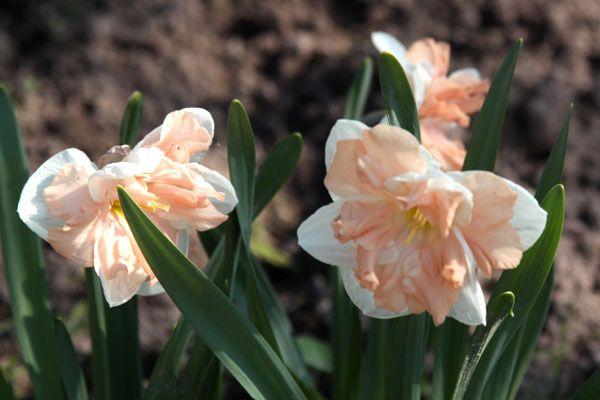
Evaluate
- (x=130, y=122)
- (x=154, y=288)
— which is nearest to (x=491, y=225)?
(x=154, y=288)

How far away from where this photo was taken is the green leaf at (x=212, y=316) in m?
1.15

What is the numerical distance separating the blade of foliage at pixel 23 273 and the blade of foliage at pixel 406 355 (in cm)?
55

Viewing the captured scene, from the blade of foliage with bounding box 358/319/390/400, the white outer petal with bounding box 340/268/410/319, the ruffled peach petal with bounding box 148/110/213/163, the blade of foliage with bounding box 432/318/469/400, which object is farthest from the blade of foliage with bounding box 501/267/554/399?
the ruffled peach petal with bounding box 148/110/213/163

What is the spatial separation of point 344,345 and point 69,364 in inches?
20.8

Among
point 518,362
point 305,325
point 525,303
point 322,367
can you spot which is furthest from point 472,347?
point 305,325

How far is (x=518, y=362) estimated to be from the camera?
160 centimetres

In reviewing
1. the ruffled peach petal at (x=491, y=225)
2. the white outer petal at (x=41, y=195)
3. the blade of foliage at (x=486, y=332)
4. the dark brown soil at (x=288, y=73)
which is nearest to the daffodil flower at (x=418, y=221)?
the ruffled peach petal at (x=491, y=225)

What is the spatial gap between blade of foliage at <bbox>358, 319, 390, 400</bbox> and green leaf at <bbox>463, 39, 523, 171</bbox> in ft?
1.13

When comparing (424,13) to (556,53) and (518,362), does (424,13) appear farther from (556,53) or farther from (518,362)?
(518,362)

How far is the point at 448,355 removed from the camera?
1.54 meters

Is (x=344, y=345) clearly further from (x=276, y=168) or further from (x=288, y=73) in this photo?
(x=288, y=73)

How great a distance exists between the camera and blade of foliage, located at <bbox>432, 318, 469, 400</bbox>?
1.51 metres

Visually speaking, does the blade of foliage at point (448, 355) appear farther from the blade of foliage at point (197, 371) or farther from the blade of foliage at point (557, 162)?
the blade of foliage at point (197, 371)

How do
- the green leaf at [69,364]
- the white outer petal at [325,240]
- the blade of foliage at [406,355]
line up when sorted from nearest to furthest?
the white outer petal at [325,240] < the blade of foliage at [406,355] < the green leaf at [69,364]
